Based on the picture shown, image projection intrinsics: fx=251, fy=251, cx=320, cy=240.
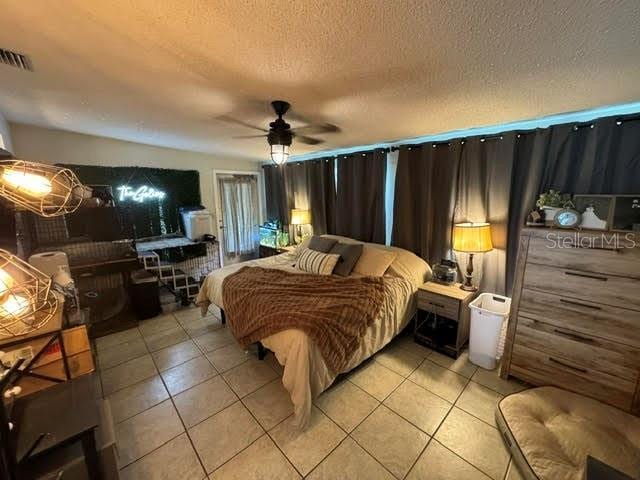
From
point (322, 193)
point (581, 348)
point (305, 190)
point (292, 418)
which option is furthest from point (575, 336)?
point (305, 190)

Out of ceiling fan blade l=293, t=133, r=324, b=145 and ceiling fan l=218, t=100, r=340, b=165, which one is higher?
ceiling fan blade l=293, t=133, r=324, b=145

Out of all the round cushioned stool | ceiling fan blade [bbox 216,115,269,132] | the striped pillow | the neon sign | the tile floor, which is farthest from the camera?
the neon sign

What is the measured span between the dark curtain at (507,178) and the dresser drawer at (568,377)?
0.66 metres

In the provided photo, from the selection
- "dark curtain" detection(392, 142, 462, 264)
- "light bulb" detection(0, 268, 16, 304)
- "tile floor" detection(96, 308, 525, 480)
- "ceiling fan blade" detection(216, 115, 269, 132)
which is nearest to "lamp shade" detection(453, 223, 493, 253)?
"dark curtain" detection(392, 142, 462, 264)

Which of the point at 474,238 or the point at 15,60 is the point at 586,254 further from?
the point at 15,60

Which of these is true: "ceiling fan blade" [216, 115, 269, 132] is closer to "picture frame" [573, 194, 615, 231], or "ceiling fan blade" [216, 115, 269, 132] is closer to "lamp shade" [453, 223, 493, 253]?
"lamp shade" [453, 223, 493, 253]

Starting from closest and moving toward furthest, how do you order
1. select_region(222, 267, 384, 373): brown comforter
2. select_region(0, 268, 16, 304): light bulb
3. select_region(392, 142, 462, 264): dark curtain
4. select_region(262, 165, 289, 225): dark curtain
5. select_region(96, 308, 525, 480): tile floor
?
select_region(0, 268, 16, 304): light bulb, select_region(96, 308, 525, 480): tile floor, select_region(222, 267, 384, 373): brown comforter, select_region(392, 142, 462, 264): dark curtain, select_region(262, 165, 289, 225): dark curtain

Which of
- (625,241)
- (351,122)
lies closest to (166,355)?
(351,122)

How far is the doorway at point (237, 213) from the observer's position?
468 centimetres

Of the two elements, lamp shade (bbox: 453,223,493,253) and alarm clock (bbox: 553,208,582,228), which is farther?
lamp shade (bbox: 453,223,493,253)

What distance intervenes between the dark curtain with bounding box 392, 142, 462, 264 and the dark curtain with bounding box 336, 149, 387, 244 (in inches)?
9.0

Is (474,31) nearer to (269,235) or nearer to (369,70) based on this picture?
(369,70)

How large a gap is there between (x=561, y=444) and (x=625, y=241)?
1220 mm

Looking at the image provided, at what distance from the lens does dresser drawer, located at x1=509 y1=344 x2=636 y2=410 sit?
1588 millimetres
